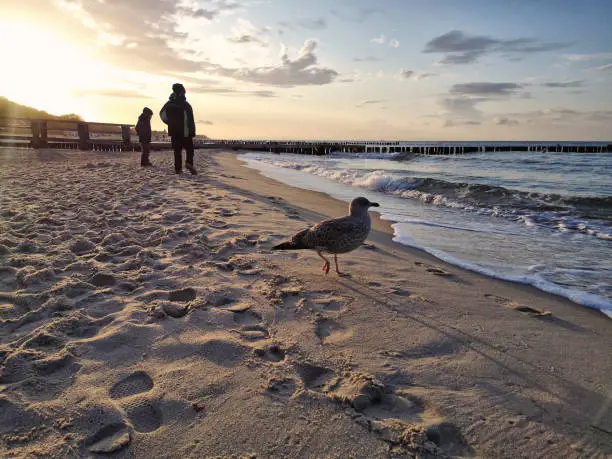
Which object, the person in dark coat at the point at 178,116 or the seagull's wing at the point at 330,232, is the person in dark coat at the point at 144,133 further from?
the seagull's wing at the point at 330,232

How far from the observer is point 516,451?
1682 mm

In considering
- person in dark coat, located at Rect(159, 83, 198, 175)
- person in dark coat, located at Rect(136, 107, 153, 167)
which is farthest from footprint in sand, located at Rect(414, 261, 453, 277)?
person in dark coat, located at Rect(136, 107, 153, 167)

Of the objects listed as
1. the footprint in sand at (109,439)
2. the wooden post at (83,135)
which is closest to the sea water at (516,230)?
the footprint in sand at (109,439)

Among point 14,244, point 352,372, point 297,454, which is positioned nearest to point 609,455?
point 352,372

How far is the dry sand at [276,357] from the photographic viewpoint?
1696 millimetres

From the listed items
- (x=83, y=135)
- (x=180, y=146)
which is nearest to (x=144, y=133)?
(x=180, y=146)

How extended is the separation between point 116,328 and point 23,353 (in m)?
0.51

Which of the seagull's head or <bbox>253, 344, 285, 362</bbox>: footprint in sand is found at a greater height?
the seagull's head

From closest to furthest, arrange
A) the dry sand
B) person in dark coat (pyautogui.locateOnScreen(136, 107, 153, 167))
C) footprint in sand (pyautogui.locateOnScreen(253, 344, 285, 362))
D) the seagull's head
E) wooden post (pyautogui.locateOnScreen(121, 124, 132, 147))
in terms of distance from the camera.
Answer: the dry sand
footprint in sand (pyautogui.locateOnScreen(253, 344, 285, 362))
the seagull's head
person in dark coat (pyautogui.locateOnScreen(136, 107, 153, 167))
wooden post (pyautogui.locateOnScreen(121, 124, 132, 147))

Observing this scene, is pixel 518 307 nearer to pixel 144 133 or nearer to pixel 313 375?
pixel 313 375

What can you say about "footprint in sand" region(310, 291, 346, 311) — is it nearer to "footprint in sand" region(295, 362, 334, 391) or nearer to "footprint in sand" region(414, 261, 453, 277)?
"footprint in sand" region(295, 362, 334, 391)

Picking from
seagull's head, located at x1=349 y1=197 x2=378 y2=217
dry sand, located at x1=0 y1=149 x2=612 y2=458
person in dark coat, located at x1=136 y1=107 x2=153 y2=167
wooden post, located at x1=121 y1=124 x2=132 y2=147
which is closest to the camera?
dry sand, located at x1=0 y1=149 x2=612 y2=458

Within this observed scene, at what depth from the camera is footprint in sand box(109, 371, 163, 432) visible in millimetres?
1750

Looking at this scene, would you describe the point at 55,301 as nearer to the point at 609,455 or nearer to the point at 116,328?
the point at 116,328
